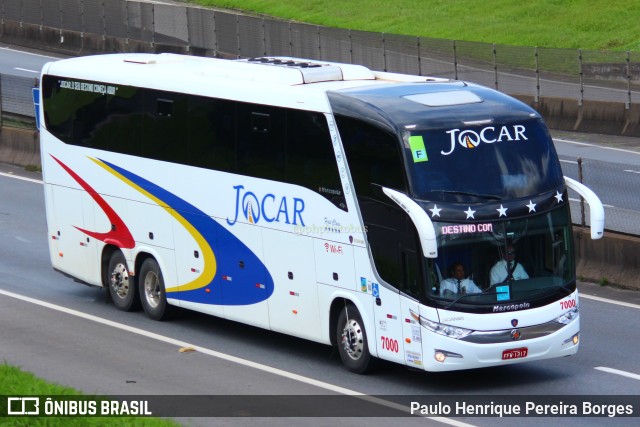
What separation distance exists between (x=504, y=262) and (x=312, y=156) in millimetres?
2719

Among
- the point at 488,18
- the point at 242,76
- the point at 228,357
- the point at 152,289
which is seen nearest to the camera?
the point at 228,357

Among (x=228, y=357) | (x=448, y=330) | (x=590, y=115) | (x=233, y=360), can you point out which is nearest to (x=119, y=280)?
(x=228, y=357)

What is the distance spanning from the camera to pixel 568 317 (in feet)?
45.5

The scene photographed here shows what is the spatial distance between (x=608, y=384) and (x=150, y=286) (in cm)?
686

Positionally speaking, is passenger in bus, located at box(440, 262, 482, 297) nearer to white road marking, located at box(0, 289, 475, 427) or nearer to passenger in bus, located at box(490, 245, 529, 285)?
passenger in bus, located at box(490, 245, 529, 285)

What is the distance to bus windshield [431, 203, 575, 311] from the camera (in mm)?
13242

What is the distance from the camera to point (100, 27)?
165 feet

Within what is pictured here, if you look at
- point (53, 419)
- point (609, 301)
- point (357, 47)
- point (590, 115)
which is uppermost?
point (357, 47)

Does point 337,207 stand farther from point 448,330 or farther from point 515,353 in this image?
point 515,353

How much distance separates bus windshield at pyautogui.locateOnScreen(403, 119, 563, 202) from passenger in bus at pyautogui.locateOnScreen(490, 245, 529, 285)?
618 millimetres

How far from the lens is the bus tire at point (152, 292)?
17.5 meters

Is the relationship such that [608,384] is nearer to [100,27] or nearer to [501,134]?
[501,134]

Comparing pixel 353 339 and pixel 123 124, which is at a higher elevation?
pixel 123 124

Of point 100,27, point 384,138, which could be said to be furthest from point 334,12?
point 384,138
